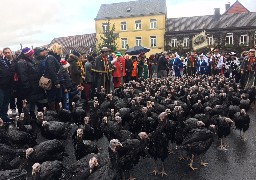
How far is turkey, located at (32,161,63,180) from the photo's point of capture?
18.1 feet

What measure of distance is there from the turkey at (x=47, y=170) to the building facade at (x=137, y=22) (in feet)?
154

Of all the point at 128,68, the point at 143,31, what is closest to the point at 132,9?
the point at 143,31

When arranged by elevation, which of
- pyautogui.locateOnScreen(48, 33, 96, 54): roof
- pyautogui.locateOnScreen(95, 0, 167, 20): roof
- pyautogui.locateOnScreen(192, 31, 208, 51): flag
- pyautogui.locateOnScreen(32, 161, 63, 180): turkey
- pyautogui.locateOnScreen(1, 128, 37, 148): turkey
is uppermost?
pyautogui.locateOnScreen(95, 0, 167, 20): roof

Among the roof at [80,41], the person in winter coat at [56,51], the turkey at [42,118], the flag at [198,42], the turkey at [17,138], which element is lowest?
the turkey at [17,138]

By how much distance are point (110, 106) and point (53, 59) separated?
96.6 inches

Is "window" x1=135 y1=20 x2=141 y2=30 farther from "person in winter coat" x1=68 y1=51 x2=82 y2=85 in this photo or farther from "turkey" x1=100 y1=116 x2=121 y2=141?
"turkey" x1=100 y1=116 x2=121 y2=141

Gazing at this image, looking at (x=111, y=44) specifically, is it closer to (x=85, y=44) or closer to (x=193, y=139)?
(x=85, y=44)

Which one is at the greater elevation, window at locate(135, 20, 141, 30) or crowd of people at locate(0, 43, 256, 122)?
window at locate(135, 20, 141, 30)

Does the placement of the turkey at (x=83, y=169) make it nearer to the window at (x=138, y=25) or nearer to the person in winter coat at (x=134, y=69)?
the person in winter coat at (x=134, y=69)

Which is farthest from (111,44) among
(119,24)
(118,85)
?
(118,85)

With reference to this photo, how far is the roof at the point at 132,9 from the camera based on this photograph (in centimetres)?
5344

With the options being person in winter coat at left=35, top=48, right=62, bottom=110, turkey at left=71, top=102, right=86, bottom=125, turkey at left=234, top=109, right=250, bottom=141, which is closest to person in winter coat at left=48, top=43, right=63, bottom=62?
person in winter coat at left=35, top=48, right=62, bottom=110

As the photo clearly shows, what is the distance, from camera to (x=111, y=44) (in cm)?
4841

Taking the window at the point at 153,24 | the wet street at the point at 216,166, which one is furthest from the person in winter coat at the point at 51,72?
the window at the point at 153,24
